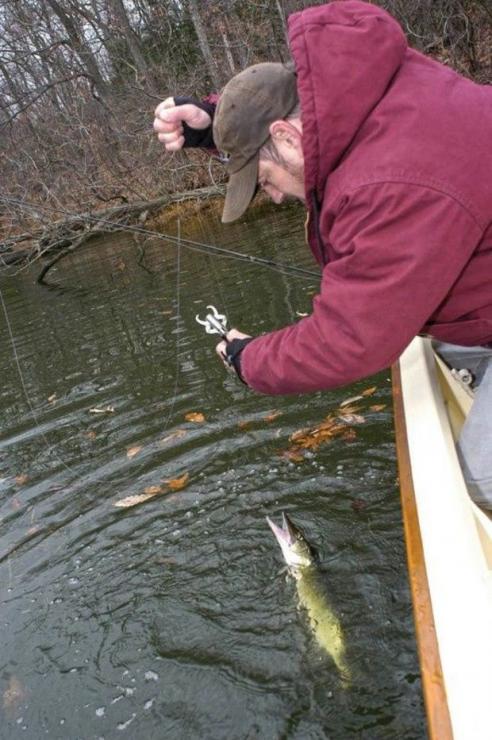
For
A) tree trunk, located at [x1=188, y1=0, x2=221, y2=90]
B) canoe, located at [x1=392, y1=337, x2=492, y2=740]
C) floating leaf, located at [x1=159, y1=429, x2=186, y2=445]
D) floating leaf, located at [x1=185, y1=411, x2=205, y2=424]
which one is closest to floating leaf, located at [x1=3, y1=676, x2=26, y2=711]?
canoe, located at [x1=392, y1=337, x2=492, y2=740]

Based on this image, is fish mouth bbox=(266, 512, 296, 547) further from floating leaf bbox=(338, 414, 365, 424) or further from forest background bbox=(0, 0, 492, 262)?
forest background bbox=(0, 0, 492, 262)

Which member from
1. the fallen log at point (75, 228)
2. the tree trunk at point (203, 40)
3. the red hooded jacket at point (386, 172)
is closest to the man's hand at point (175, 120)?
the red hooded jacket at point (386, 172)

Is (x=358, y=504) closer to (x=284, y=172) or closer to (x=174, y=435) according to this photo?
(x=174, y=435)

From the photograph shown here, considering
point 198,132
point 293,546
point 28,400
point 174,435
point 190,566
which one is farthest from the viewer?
point 28,400

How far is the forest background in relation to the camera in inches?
674

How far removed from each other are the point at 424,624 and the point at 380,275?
1.03 meters

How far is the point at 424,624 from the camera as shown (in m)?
1.91

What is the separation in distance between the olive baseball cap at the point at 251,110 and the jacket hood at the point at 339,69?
19cm

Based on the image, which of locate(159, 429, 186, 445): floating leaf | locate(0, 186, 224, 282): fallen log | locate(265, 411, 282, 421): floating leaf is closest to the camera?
locate(265, 411, 282, 421): floating leaf

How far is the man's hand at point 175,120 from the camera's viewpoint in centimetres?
314

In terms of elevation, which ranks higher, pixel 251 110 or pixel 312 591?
pixel 251 110

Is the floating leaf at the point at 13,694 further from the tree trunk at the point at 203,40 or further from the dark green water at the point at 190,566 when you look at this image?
the tree trunk at the point at 203,40

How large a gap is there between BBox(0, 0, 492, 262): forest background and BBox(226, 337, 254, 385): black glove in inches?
500

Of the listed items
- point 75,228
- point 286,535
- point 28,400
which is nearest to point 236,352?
point 286,535
